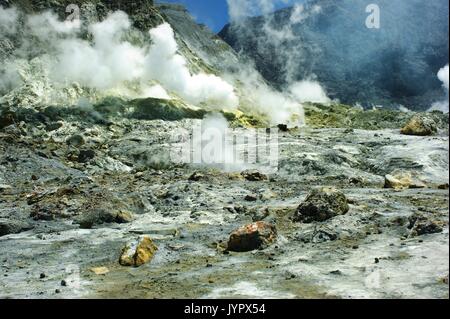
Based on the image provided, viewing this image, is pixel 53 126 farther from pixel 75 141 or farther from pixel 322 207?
pixel 322 207

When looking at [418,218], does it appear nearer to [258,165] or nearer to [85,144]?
[258,165]

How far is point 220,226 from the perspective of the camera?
11773 mm

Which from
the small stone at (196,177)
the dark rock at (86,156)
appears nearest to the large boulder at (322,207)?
the small stone at (196,177)

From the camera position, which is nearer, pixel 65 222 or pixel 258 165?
pixel 65 222

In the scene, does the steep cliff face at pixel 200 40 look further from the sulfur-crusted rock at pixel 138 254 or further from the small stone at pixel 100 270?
the small stone at pixel 100 270

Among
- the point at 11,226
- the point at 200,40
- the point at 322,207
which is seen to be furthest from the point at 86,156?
the point at 200,40

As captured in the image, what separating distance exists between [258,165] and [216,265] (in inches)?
535

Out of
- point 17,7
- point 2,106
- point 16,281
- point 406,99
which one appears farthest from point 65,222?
point 406,99

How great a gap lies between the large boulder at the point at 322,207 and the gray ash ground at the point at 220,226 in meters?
0.24

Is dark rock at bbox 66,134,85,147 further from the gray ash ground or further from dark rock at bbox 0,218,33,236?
dark rock at bbox 0,218,33,236

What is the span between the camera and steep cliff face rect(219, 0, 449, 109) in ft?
219

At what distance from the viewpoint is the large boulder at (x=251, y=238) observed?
9.33m

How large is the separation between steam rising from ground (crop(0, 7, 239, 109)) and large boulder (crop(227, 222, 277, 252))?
27060 mm

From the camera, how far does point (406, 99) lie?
2628 inches
